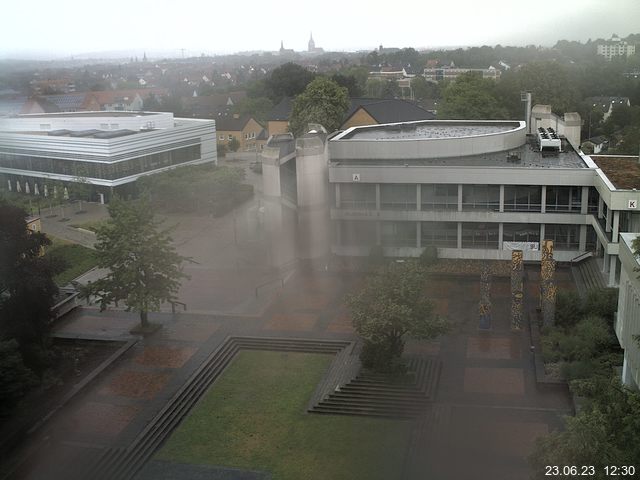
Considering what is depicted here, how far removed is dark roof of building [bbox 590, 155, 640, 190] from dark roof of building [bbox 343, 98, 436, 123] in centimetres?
1090

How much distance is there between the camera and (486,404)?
824cm

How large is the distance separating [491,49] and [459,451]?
53.7m

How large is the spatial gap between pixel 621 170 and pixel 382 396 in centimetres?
754

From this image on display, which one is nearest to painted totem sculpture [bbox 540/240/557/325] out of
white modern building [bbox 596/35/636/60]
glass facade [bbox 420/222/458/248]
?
glass facade [bbox 420/222/458/248]

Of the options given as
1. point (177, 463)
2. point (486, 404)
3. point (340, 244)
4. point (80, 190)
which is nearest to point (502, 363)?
point (486, 404)

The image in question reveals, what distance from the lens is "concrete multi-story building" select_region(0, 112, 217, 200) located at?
19.4 meters

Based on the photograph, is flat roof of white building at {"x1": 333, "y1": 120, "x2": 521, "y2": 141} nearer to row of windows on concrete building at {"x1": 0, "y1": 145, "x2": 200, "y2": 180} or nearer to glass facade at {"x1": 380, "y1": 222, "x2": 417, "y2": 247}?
glass facade at {"x1": 380, "y1": 222, "x2": 417, "y2": 247}

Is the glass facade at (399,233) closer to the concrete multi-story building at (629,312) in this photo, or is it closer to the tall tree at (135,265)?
the tall tree at (135,265)

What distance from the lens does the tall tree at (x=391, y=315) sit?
8781 millimetres

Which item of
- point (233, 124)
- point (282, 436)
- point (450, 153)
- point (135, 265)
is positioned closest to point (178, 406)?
point (282, 436)

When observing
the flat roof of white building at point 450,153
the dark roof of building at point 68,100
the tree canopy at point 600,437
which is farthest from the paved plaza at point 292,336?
the dark roof of building at point 68,100

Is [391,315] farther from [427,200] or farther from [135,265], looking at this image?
[427,200]

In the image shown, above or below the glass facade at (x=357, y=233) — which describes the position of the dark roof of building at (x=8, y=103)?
above

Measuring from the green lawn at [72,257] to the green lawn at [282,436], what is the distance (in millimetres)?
6056
